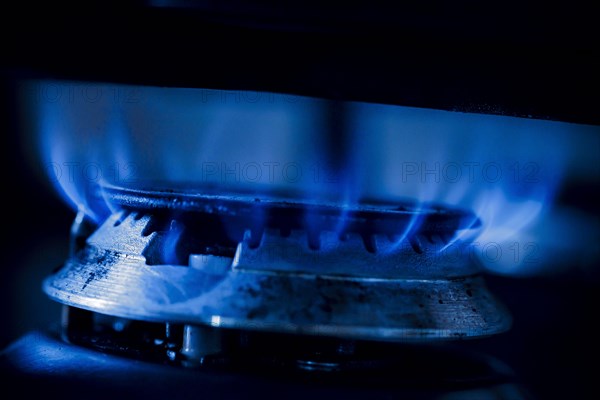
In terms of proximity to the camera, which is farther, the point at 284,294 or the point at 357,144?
the point at 357,144

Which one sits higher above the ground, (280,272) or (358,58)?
(358,58)

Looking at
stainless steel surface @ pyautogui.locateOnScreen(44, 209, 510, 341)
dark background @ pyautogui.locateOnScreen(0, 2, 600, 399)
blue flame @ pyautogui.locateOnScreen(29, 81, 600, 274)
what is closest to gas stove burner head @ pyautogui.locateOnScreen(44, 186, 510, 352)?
stainless steel surface @ pyautogui.locateOnScreen(44, 209, 510, 341)

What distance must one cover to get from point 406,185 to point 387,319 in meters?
0.73

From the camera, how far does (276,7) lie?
499 millimetres

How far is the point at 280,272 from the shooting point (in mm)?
528

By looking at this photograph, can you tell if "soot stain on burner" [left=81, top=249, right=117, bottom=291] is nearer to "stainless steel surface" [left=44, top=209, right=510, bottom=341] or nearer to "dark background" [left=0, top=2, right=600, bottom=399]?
"stainless steel surface" [left=44, top=209, right=510, bottom=341]

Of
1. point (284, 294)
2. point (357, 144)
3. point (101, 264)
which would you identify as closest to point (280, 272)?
point (284, 294)

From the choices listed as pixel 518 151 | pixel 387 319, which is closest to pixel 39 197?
pixel 387 319

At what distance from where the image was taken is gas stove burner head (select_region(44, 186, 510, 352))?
507 millimetres

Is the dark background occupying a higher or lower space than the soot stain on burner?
higher

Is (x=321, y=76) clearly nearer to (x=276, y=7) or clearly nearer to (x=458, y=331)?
(x=276, y=7)

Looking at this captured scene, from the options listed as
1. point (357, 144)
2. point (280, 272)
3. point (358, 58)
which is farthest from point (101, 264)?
point (357, 144)

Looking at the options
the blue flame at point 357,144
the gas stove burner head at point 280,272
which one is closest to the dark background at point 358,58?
the gas stove burner head at point 280,272

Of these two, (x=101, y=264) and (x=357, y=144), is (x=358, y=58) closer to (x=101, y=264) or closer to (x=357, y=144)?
(x=101, y=264)
